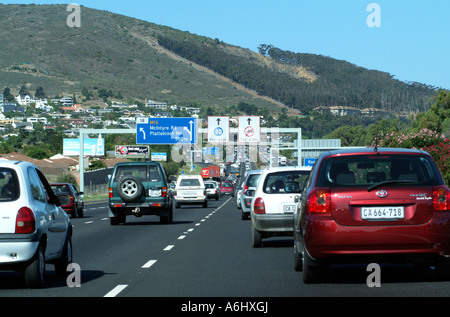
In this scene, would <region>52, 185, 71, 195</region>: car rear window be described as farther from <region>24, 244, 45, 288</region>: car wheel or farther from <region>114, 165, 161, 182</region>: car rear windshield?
<region>24, 244, 45, 288</region>: car wheel

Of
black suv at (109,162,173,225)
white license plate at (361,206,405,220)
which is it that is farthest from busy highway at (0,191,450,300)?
black suv at (109,162,173,225)

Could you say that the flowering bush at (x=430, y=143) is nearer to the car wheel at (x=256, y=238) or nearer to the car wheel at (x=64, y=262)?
the car wheel at (x=256, y=238)

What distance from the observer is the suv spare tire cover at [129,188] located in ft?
96.4

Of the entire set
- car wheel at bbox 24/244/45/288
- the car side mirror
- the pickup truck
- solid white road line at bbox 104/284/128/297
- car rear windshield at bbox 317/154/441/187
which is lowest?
the pickup truck

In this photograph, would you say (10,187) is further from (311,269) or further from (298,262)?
(298,262)

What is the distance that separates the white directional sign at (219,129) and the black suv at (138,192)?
41.1 metres

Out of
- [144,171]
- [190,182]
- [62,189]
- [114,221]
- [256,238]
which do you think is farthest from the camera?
[190,182]

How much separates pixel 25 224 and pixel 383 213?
14.5 ft

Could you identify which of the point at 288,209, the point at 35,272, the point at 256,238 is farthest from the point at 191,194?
the point at 35,272

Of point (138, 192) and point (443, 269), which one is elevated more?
point (443, 269)

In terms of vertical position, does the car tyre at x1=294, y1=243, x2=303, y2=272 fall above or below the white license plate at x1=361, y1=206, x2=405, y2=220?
below

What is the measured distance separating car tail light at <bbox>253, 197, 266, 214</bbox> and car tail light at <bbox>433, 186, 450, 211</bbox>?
7281mm

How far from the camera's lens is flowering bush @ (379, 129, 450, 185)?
56125mm

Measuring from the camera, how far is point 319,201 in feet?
38.0
